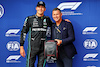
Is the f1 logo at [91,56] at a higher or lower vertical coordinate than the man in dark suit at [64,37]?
lower

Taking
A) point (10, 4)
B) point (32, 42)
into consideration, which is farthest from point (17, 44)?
point (10, 4)

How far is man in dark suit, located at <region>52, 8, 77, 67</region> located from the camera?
1.64 meters

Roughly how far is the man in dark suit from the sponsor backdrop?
493 mm

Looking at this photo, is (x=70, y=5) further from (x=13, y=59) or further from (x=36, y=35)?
(x=13, y=59)

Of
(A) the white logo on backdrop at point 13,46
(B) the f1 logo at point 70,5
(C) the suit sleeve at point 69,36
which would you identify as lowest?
(A) the white logo on backdrop at point 13,46

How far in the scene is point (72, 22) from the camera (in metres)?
2.16

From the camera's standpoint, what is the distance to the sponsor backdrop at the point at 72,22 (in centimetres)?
215

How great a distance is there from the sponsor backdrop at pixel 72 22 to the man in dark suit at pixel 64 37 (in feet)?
1.62

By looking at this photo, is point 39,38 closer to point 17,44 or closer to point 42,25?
point 42,25

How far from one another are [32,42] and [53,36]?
292 millimetres

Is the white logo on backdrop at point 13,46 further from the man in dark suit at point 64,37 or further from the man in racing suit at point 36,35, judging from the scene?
the man in dark suit at point 64,37

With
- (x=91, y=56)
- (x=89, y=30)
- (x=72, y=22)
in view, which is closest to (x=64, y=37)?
(x=72, y=22)

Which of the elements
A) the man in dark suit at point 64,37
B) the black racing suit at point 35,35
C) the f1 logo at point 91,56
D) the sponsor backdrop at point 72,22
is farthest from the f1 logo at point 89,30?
the black racing suit at point 35,35

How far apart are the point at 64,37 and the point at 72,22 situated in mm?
555
